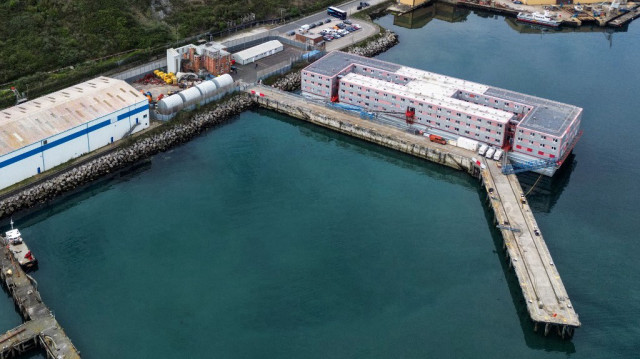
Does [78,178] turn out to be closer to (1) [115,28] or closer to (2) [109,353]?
(2) [109,353]

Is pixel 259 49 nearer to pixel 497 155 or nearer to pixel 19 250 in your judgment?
pixel 497 155

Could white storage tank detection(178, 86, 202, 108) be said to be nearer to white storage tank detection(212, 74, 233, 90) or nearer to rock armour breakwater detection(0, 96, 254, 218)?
rock armour breakwater detection(0, 96, 254, 218)

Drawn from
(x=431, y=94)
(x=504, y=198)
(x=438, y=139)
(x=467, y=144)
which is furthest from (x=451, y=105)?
(x=504, y=198)

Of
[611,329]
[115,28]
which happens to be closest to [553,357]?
[611,329]

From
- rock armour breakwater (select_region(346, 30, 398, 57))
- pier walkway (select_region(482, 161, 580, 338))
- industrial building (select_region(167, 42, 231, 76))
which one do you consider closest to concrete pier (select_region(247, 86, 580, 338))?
pier walkway (select_region(482, 161, 580, 338))

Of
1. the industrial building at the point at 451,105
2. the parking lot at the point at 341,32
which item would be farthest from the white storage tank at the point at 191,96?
the parking lot at the point at 341,32

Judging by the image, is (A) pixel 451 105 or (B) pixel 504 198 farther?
(A) pixel 451 105
